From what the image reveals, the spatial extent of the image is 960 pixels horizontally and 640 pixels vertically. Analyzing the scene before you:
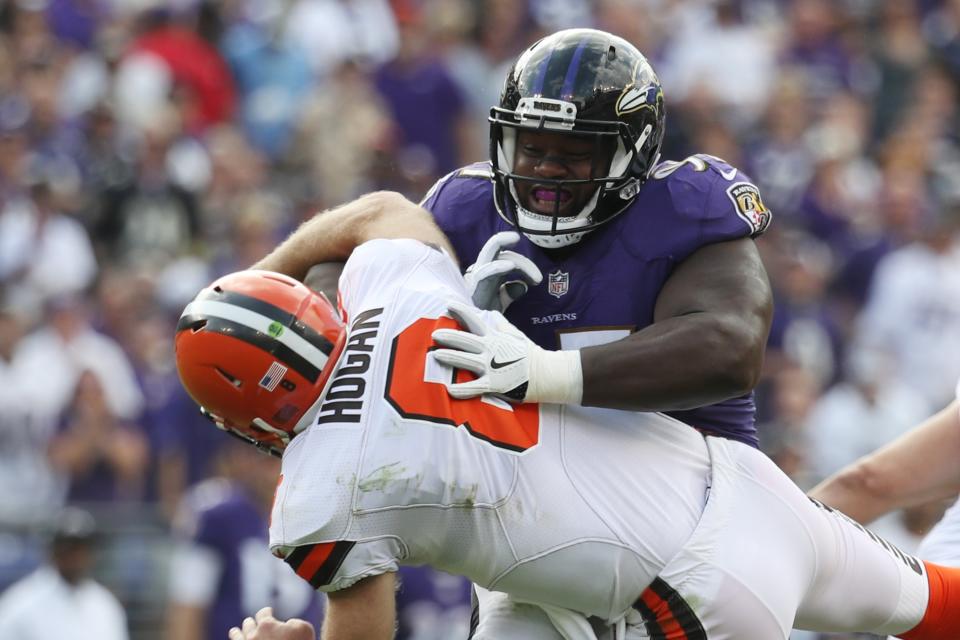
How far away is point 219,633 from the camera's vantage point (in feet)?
25.0

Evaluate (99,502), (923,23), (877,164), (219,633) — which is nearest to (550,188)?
(219,633)

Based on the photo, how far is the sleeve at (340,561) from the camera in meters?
3.35

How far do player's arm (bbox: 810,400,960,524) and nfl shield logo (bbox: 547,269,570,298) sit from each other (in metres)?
1.15

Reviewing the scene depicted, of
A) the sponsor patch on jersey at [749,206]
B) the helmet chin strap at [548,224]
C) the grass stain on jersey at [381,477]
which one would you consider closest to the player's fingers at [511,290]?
the helmet chin strap at [548,224]

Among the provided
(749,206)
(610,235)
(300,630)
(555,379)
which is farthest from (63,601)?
(749,206)

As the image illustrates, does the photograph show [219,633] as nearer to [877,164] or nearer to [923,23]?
[877,164]

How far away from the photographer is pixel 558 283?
385 centimetres

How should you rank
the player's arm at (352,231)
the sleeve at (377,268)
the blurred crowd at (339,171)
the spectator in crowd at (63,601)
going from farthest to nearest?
1. the blurred crowd at (339,171)
2. the spectator in crowd at (63,601)
3. the player's arm at (352,231)
4. the sleeve at (377,268)

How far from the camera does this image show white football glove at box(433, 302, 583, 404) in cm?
346

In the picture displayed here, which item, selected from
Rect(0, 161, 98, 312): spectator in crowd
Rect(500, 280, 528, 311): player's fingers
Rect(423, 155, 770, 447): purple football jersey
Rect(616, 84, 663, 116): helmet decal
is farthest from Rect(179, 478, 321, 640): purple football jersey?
Rect(616, 84, 663, 116): helmet decal

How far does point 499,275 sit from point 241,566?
4.18 meters

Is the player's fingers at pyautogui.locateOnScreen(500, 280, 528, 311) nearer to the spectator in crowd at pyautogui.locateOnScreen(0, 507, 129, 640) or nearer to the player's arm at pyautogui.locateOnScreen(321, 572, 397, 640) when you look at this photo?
the player's arm at pyautogui.locateOnScreen(321, 572, 397, 640)

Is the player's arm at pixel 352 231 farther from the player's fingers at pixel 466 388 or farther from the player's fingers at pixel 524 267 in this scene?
the player's fingers at pixel 466 388

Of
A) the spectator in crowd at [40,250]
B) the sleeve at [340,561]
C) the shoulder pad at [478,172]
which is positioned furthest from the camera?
the spectator in crowd at [40,250]
